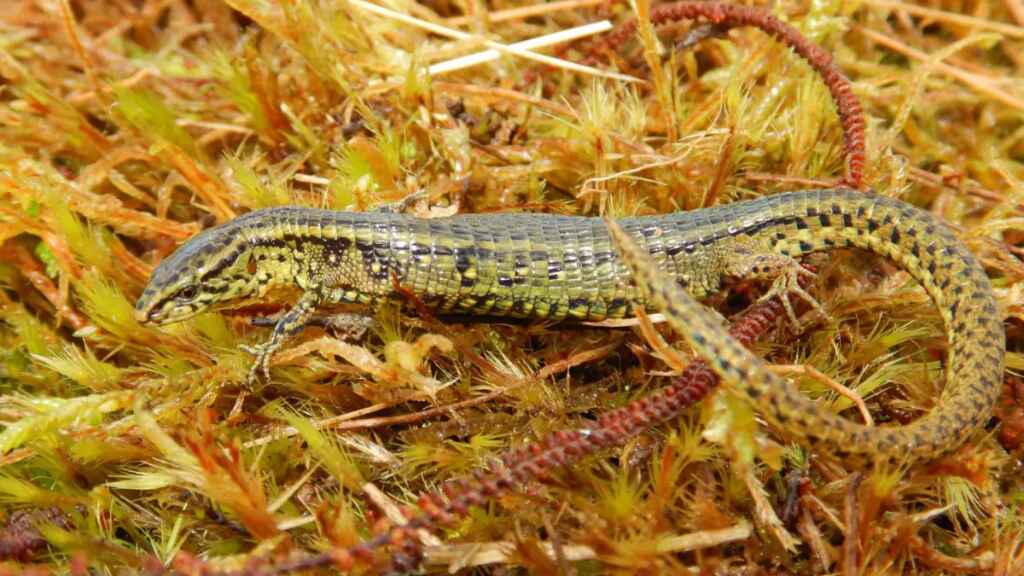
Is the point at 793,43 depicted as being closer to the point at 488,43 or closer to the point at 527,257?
the point at 488,43

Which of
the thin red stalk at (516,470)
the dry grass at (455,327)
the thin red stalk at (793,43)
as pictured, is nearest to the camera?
the thin red stalk at (516,470)

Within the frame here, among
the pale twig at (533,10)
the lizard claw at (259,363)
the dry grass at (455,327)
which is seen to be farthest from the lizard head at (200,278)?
the pale twig at (533,10)

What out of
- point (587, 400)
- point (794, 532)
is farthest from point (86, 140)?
point (794, 532)

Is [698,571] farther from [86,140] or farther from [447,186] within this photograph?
[86,140]

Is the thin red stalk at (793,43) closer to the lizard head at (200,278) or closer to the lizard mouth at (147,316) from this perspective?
the lizard head at (200,278)

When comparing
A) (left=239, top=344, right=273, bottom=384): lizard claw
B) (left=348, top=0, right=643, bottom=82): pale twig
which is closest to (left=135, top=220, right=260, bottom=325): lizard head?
(left=239, top=344, right=273, bottom=384): lizard claw

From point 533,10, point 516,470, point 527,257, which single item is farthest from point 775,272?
point 533,10
